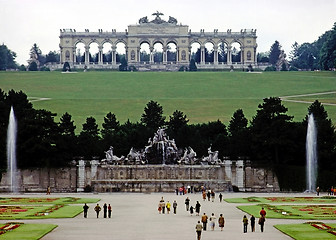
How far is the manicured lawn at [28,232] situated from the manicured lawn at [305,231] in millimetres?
9731

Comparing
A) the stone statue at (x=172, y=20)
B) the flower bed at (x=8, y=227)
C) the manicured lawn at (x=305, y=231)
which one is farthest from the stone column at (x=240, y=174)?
the stone statue at (x=172, y=20)

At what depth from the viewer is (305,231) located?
34.7 meters

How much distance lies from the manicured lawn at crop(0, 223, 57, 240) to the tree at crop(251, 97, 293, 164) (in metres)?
35.1

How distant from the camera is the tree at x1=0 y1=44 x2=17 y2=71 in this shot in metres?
163

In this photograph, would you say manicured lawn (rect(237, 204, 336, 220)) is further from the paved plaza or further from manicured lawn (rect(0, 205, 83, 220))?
manicured lawn (rect(0, 205, 83, 220))

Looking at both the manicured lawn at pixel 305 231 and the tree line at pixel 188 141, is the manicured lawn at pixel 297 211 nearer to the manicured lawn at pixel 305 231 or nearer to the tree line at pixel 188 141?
the manicured lawn at pixel 305 231

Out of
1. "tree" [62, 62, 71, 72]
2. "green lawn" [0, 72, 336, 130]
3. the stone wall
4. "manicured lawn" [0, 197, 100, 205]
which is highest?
"tree" [62, 62, 71, 72]

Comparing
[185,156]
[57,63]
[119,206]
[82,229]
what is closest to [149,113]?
[185,156]

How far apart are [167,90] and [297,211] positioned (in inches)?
2923

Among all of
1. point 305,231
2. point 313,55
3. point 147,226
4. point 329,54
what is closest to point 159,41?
point 329,54

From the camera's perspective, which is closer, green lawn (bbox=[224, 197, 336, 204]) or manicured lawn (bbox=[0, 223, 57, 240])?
manicured lawn (bbox=[0, 223, 57, 240])

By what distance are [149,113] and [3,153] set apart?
1887 cm

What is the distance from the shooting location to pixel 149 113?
273 feet

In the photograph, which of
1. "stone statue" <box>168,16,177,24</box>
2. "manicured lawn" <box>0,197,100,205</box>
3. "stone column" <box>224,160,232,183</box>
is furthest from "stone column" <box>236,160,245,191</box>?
"stone statue" <box>168,16,177,24</box>
